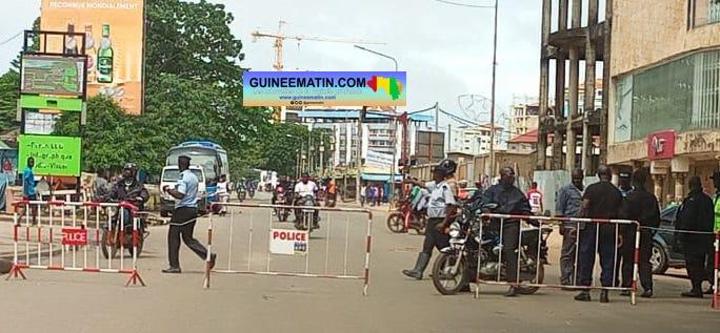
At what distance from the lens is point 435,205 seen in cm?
1505

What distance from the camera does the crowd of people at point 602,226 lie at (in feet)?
45.3

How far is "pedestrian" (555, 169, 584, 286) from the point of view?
14117mm

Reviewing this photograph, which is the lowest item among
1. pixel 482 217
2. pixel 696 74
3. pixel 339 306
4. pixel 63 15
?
pixel 339 306

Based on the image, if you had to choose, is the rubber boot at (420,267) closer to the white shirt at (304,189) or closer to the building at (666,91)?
the white shirt at (304,189)

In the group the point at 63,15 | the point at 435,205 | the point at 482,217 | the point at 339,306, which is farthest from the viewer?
the point at 63,15

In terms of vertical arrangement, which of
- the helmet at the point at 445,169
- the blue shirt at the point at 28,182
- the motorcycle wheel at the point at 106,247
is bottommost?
the motorcycle wheel at the point at 106,247

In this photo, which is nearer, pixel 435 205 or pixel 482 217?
pixel 482 217

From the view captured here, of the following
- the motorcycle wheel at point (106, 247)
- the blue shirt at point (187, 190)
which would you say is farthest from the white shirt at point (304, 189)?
the blue shirt at point (187, 190)

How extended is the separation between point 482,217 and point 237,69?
47184mm

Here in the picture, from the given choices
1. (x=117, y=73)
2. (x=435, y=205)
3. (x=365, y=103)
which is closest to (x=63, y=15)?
(x=117, y=73)

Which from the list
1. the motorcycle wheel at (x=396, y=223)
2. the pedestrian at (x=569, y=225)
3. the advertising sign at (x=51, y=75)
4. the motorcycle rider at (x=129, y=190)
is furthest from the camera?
the motorcycle wheel at (x=396, y=223)

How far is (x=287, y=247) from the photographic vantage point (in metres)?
14.4

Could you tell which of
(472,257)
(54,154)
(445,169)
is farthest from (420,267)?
(54,154)

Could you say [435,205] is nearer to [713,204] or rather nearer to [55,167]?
[713,204]
